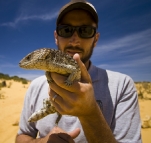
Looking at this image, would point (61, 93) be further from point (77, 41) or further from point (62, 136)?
point (77, 41)

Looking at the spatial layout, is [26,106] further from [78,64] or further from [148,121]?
[148,121]

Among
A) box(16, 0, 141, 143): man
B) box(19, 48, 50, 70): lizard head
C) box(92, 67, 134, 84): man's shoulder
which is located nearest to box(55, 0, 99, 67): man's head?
box(16, 0, 141, 143): man

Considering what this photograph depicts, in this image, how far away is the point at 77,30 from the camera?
327 cm

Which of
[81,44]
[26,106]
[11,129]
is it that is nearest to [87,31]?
[81,44]

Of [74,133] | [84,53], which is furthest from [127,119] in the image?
[84,53]

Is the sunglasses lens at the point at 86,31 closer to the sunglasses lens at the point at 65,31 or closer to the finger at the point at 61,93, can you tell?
the sunglasses lens at the point at 65,31

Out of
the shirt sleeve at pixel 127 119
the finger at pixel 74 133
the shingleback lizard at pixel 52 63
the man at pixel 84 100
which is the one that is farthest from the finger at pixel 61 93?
the shirt sleeve at pixel 127 119

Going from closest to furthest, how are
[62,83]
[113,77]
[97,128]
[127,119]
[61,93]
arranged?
[62,83] → [61,93] → [97,128] → [127,119] → [113,77]

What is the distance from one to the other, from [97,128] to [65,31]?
73.2 inches

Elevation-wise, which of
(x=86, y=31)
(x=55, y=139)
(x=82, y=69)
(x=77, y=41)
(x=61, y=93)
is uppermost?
(x=86, y=31)

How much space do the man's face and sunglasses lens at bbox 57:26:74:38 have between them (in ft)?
0.20

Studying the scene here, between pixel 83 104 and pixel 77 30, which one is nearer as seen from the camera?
pixel 83 104

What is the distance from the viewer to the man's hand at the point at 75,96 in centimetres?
205

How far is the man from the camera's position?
2139mm
